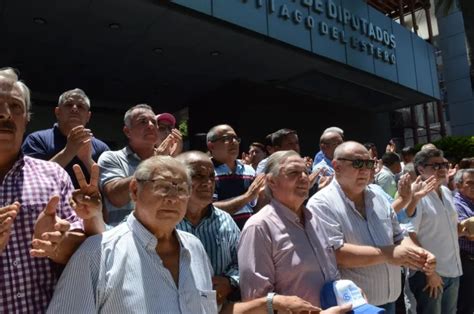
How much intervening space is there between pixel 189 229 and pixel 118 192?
56 cm

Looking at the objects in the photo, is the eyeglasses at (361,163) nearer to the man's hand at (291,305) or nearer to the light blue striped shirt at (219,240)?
the light blue striped shirt at (219,240)

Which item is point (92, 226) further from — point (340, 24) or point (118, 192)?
point (340, 24)

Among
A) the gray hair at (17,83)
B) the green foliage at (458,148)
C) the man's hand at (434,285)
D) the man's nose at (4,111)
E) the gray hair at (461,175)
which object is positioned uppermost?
the green foliage at (458,148)

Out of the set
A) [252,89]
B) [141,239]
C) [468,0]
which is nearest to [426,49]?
[468,0]

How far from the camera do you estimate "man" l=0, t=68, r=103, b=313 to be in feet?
5.26

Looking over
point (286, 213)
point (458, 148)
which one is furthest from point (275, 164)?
point (458, 148)

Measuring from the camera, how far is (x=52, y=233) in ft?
5.17

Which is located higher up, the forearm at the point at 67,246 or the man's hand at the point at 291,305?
the forearm at the point at 67,246

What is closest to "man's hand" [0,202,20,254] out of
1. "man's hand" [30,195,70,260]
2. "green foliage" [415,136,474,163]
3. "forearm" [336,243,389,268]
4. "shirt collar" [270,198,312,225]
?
"man's hand" [30,195,70,260]

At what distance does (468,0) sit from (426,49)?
3.68 metres

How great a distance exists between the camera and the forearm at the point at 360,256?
2670 millimetres

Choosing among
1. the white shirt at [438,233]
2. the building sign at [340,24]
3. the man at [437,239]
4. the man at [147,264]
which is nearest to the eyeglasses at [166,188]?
the man at [147,264]

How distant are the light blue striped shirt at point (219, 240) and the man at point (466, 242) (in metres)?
3.29

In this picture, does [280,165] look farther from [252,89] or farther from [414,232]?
[252,89]
